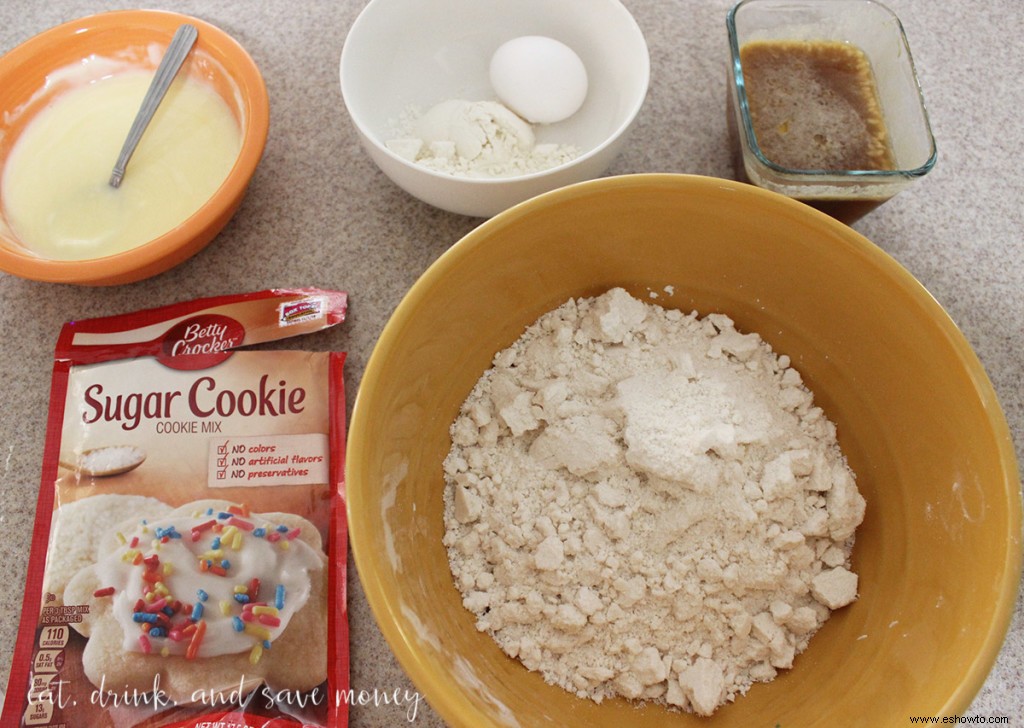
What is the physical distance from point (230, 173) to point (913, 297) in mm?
740

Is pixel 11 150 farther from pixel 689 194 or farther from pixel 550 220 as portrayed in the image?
pixel 689 194

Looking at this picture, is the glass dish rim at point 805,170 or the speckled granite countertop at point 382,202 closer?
the glass dish rim at point 805,170

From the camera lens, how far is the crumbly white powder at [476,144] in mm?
896

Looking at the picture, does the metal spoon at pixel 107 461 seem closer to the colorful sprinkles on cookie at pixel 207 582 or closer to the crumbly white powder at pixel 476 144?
the colorful sprinkles on cookie at pixel 207 582

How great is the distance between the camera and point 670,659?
0.71 m

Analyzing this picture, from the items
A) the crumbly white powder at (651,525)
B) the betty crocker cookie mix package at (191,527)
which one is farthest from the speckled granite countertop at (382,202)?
the crumbly white powder at (651,525)

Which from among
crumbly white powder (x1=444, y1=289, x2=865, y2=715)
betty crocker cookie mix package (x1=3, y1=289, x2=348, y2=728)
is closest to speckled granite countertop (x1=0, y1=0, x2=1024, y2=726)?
betty crocker cookie mix package (x1=3, y1=289, x2=348, y2=728)

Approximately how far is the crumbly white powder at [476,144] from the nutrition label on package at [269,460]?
36 cm

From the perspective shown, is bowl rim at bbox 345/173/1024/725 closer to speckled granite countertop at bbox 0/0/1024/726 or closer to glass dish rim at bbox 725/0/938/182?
glass dish rim at bbox 725/0/938/182

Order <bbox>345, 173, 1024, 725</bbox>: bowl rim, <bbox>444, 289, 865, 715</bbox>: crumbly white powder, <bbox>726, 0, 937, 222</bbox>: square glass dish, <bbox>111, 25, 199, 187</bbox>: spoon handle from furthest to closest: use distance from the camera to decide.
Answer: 1. <bbox>111, 25, 199, 187</bbox>: spoon handle
2. <bbox>726, 0, 937, 222</bbox>: square glass dish
3. <bbox>444, 289, 865, 715</bbox>: crumbly white powder
4. <bbox>345, 173, 1024, 725</bbox>: bowl rim

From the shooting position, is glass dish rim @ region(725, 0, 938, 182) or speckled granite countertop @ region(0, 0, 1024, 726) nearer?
glass dish rim @ region(725, 0, 938, 182)

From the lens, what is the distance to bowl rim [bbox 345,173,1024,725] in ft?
1.91

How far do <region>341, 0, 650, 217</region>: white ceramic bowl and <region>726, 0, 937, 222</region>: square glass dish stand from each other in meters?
0.14

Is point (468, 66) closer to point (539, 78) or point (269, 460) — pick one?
point (539, 78)
